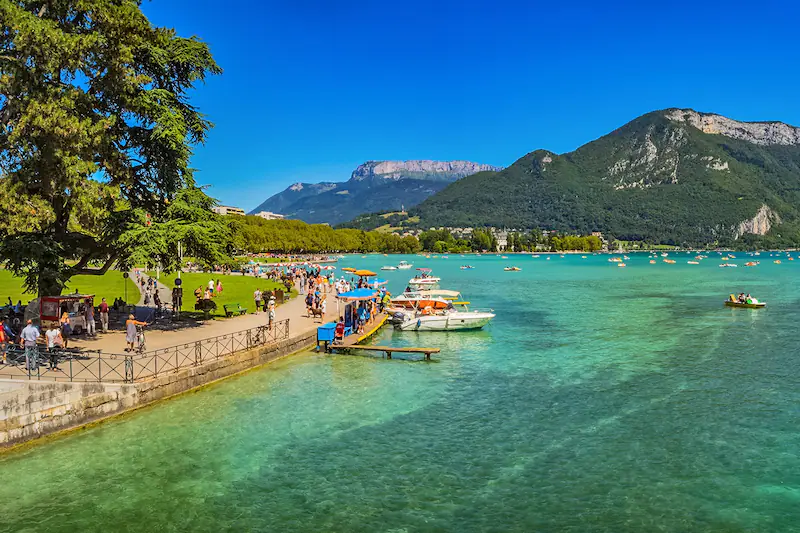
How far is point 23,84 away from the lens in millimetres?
23750

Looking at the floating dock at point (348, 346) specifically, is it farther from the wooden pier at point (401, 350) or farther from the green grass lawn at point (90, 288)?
the green grass lawn at point (90, 288)

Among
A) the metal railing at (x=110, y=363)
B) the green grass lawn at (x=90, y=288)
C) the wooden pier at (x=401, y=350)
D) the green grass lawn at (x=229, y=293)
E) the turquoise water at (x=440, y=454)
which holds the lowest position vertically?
the turquoise water at (x=440, y=454)

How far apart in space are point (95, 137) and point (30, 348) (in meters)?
9.94

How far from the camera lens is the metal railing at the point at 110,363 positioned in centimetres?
1858

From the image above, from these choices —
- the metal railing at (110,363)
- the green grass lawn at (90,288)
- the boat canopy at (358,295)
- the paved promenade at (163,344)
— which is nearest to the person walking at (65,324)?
the paved promenade at (163,344)

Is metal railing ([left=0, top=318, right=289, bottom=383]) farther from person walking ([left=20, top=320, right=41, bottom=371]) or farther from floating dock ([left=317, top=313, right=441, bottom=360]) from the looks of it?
floating dock ([left=317, top=313, right=441, bottom=360])

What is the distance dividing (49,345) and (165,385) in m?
4.20

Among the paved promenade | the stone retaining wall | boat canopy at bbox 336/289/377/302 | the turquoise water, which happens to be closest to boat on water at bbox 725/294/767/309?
the turquoise water

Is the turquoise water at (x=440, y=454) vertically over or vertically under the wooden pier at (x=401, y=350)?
under

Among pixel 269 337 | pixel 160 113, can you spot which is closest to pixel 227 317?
pixel 269 337

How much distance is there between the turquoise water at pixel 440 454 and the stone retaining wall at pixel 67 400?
57cm

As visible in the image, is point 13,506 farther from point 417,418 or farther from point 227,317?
point 227,317

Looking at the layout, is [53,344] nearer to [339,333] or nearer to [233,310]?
[339,333]

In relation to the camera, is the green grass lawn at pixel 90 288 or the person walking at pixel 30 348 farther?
the green grass lawn at pixel 90 288
